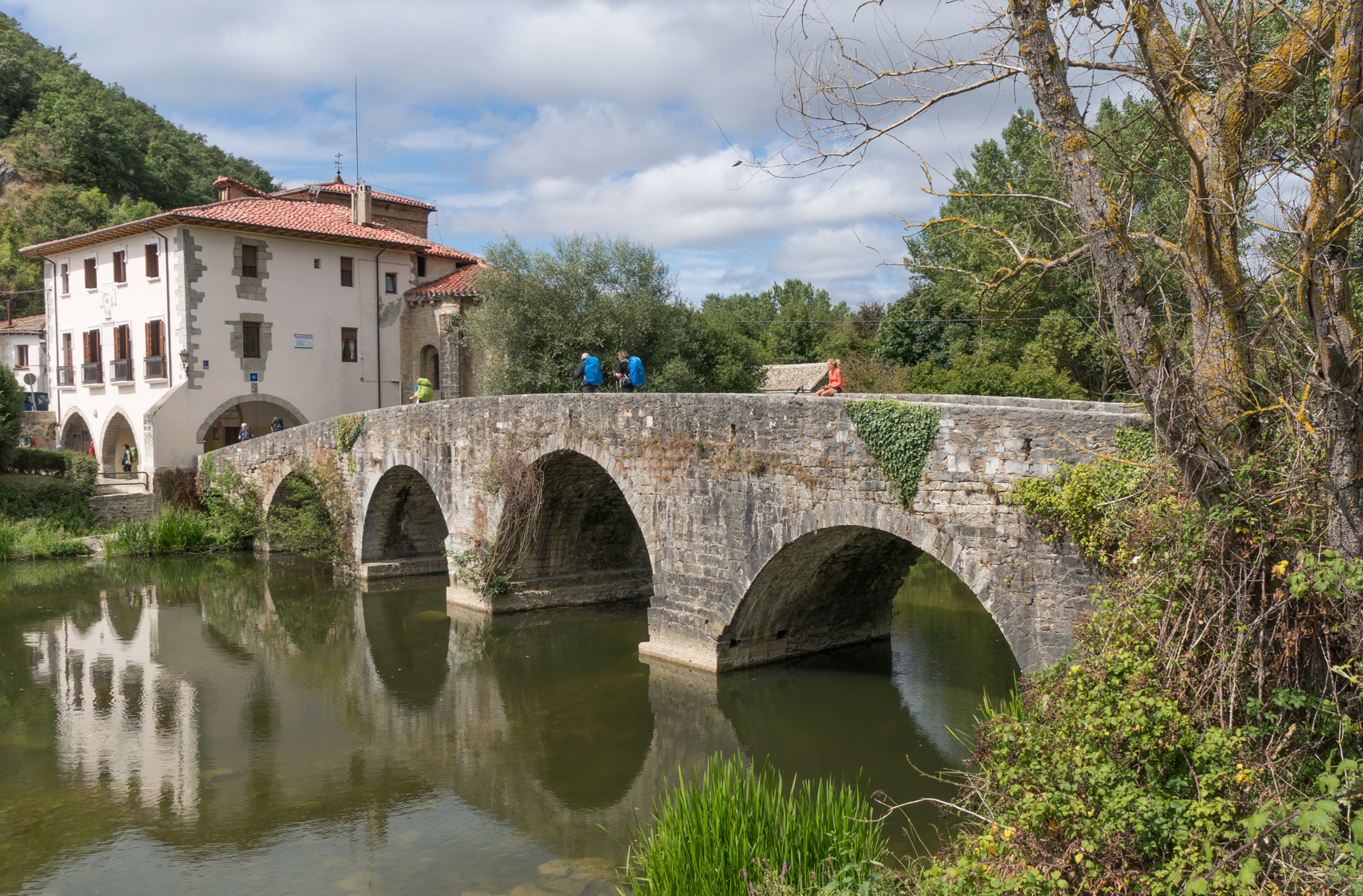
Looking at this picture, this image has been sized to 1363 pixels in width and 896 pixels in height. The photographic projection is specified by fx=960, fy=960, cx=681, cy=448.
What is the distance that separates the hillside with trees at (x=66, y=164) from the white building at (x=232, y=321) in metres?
13.9

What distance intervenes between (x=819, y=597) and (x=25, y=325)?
38.9m

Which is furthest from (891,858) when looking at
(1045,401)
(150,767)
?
(150,767)

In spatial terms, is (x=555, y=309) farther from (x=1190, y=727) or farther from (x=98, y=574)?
(x=1190, y=727)

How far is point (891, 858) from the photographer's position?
750cm

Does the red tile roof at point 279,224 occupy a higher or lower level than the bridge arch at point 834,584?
higher

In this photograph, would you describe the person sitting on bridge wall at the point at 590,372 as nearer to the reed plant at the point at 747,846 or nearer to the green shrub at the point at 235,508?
the reed plant at the point at 747,846

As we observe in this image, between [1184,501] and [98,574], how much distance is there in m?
21.3

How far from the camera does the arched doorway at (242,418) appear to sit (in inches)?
1077

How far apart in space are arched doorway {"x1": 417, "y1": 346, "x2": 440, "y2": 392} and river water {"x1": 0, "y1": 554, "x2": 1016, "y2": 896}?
14.0 meters

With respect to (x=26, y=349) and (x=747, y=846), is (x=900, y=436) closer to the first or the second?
(x=747, y=846)

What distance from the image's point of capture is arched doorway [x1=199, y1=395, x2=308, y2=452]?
2734 cm

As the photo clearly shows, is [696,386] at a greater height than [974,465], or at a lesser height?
greater

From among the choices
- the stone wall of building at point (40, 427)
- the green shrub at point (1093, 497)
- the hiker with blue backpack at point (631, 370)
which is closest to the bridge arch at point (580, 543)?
the hiker with blue backpack at point (631, 370)

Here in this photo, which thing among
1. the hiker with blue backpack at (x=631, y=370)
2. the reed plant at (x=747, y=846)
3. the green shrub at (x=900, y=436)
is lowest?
the reed plant at (x=747, y=846)
